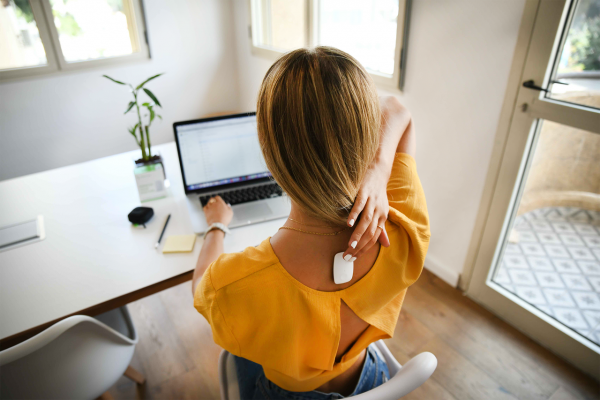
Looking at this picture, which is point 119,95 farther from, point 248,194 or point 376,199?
point 376,199

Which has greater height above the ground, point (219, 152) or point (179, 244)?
point (219, 152)

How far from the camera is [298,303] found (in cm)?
72

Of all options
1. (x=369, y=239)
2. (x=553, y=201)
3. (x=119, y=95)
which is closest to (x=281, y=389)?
(x=369, y=239)

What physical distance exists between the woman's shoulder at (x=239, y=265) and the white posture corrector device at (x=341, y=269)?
12 cm

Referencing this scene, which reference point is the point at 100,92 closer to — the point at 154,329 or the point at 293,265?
the point at 154,329

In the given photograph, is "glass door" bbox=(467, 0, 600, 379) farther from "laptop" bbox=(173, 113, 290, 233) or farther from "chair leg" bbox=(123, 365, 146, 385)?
"chair leg" bbox=(123, 365, 146, 385)

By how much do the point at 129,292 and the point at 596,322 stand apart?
1893mm

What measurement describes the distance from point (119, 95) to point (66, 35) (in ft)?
1.83

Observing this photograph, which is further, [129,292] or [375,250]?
[129,292]

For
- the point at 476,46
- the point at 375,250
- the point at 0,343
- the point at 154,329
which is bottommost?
the point at 154,329

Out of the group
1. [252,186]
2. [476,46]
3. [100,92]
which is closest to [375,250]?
[252,186]

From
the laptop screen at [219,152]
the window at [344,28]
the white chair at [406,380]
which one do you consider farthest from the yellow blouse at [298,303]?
the window at [344,28]

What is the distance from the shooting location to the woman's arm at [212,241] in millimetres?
982

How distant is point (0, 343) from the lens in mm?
929
